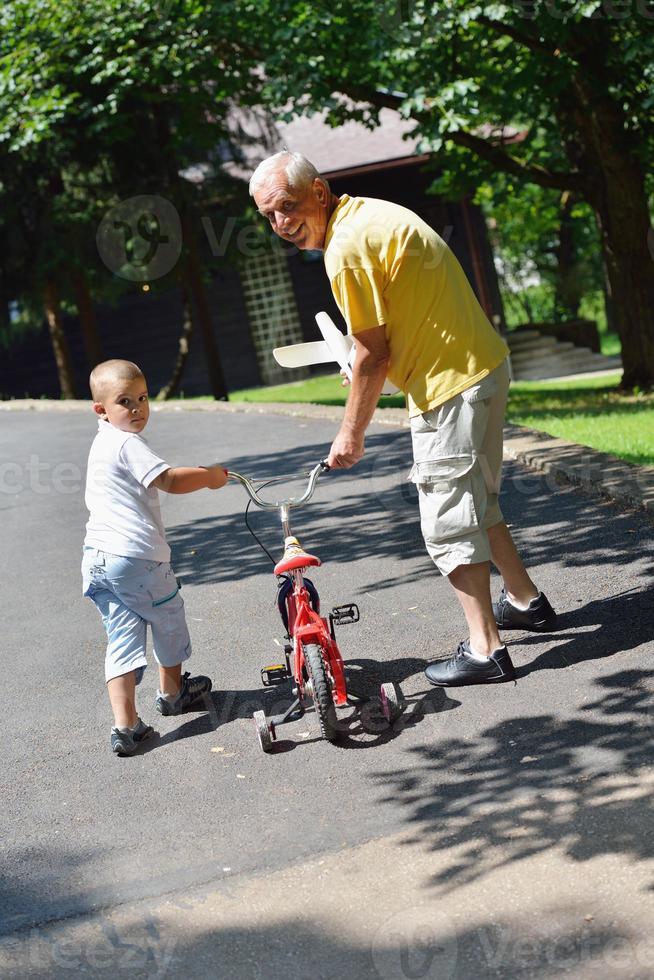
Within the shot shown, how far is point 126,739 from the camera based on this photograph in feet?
15.8

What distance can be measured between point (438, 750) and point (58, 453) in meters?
9.77

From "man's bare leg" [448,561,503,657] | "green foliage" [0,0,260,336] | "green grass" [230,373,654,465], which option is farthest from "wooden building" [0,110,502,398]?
"man's bare leg" [448,561,503,657]

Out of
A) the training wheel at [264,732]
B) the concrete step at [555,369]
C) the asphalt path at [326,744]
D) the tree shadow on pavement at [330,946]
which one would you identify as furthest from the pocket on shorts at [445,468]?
the concrete step at [555,369]

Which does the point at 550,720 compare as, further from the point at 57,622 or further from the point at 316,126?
the point at 316,126

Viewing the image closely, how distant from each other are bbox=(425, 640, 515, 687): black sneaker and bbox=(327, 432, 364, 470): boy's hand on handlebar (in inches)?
38.7

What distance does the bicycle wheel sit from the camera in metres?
4.48

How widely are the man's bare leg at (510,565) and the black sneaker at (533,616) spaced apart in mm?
33

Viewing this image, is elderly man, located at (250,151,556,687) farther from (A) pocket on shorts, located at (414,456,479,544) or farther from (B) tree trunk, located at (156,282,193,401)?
(B) tree trunk, located at (156,282,193,401)

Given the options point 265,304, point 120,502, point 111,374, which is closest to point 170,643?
point 120,502

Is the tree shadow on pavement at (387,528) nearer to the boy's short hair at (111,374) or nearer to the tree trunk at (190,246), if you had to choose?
the boy's short hair at (111,374)

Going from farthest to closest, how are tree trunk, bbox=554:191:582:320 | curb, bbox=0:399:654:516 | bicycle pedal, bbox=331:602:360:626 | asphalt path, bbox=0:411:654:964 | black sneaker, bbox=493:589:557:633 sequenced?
tree trunk, bbox=554:191:582:320 → curb, bbox=0:399:654:516 → black sneaker, bbox=493:589:557:633 → bicycle pedal, bbox=331:602:360:626 → asphalt path, bbox=0:411:654:964

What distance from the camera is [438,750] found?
443cm

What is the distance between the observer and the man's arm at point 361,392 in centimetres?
464

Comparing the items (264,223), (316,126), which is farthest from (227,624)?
(316,126)
